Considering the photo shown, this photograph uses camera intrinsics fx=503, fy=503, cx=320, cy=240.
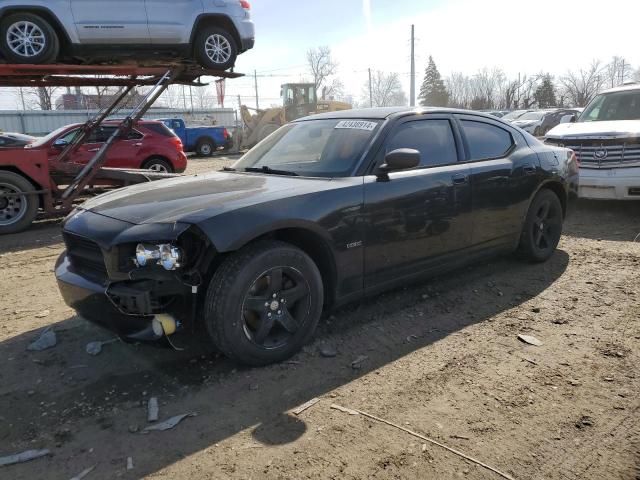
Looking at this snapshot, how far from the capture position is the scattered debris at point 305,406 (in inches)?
108

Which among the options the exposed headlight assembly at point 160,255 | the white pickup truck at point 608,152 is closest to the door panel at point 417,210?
the exposed headlight assembly at point 160,255

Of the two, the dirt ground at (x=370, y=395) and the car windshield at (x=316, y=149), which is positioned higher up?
the car windshield at (x=316, y=149)

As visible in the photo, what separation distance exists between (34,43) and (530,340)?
778cm

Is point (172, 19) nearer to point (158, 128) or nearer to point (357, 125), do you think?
point (158, 128)

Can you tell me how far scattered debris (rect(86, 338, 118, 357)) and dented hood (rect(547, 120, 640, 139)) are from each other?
6983mm

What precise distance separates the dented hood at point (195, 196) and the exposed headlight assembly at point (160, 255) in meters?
0.16

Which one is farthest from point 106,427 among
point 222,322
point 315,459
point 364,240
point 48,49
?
point 48,49

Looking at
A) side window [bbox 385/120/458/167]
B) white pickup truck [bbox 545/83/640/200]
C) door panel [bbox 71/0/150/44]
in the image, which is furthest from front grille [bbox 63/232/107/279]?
white pickup truck [bbox 545/83/640/200]

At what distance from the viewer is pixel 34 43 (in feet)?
24.4

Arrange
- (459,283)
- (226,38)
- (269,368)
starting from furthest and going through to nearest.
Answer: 1. (226,38)
2. (459,283)
3. (269,368)

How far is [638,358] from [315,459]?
7.49 ft

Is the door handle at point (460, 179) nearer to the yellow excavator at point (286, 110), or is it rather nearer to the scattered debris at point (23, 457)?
the scattered debris at point (23, 457)

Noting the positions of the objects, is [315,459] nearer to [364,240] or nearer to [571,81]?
[364,240]

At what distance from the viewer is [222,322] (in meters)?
2.93
